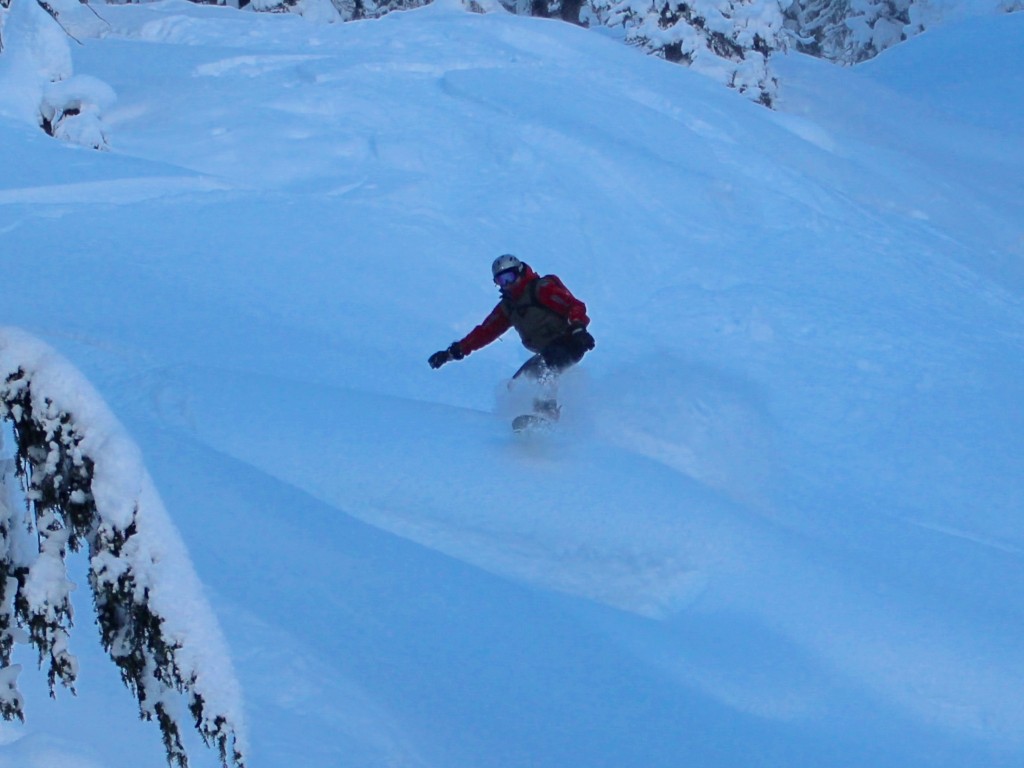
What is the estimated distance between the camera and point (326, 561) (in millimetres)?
5480

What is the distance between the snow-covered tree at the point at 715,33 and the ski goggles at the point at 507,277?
15.4 metres

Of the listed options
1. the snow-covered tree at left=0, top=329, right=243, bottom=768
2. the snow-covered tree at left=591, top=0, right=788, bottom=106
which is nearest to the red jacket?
the snow-covered tree at left=0, top=329, right=243, bottom=768

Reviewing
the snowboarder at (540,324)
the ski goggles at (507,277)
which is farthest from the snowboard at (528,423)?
the ski goggles at (507,277)

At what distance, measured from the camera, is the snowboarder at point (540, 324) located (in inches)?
293

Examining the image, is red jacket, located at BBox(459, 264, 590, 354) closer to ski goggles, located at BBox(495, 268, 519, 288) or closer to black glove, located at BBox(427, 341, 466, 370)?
ski goggles, located at BBox(495, 268, 519, 288)

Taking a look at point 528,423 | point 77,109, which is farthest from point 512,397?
point 77,109

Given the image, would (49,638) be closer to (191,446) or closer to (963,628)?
(191,446)

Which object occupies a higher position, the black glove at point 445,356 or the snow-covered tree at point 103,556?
the snow-covered tree at point 103,556

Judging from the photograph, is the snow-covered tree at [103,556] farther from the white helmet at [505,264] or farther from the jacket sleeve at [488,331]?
the jacket sleeve at [488,331]

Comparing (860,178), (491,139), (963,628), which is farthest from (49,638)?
(860,178)

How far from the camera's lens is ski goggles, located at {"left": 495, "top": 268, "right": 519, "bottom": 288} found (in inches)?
290

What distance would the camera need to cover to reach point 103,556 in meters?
2.28

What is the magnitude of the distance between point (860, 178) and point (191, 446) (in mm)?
12143

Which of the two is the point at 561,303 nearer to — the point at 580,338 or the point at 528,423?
the point at 580,338
